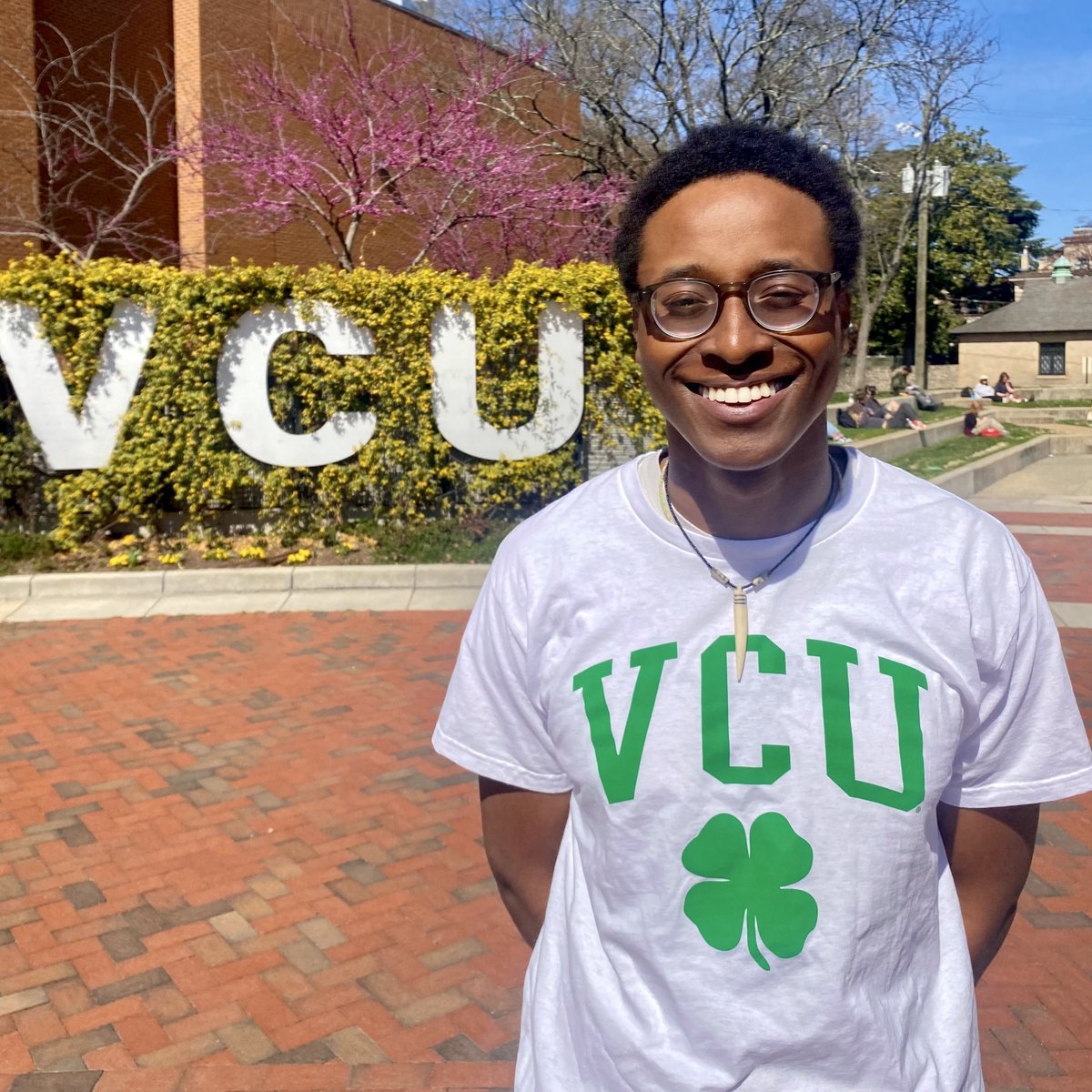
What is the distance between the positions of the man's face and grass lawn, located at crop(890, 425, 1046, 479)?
13110 millimetres

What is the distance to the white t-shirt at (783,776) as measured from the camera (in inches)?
56.0

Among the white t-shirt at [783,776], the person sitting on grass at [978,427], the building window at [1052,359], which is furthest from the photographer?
the building window at [1052,359]

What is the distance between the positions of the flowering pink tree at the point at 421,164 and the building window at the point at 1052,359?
34263 mm

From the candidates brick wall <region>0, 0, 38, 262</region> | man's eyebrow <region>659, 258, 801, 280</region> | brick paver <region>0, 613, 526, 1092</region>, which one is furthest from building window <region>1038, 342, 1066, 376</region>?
man's eyebrow <region>659, 258, 801, 280</region>

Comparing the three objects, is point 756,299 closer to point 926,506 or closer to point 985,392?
point 926,506

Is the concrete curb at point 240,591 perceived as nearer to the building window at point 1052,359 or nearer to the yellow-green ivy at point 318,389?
the yellow-green ivy at point 318,389

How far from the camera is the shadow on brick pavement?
3.30 meters

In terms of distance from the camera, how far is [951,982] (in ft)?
4.99

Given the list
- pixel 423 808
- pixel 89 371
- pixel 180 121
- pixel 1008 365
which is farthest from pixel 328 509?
pixel 1008 365

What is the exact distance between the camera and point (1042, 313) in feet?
160

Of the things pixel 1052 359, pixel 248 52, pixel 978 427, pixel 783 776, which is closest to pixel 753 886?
pixel 783 776

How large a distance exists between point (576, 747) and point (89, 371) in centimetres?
935

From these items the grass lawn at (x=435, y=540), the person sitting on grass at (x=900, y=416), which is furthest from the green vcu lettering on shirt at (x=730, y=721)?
the person sitting on grass at (x=900, y=416)

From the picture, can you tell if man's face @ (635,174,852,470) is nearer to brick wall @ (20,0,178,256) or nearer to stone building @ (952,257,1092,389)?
brick wall @ (20,0,178,256)
